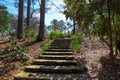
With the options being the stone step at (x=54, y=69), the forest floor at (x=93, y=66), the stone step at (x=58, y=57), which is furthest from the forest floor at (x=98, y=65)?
the stone step at (x=54, y=69)

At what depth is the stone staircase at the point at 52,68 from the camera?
21.0 feet

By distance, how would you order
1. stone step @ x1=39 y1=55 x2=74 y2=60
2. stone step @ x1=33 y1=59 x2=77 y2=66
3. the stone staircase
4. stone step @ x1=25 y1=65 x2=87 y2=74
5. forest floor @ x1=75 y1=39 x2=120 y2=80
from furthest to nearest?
1. stone step @ x1=39 y1=55 x2=74 y2=60
2. stone step @ x1=33 y1=59 x2=77 y2=66
3. stone step @ x1=25 y1=65 x2=87 y2=74
4. the stone staircase
5. forest floor @ x1=75 y1=39 x2=120 y2=80

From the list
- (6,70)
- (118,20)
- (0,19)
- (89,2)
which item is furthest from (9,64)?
(118,20)

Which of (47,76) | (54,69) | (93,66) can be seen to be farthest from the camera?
(93,66)

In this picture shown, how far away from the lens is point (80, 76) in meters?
6.39

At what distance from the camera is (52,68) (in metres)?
7.00

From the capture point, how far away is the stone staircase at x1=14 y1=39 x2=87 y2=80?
252 inches

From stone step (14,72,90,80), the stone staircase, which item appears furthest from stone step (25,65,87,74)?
stone step (14,72,90,80)

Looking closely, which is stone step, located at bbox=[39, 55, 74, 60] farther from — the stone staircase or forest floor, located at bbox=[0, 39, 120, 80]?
forest floor, located at bbox=[0, 39, 120, 80]

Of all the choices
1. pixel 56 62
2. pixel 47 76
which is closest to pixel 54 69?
pixel 47 76

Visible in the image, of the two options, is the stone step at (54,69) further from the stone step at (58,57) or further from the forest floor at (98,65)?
the stone step at (58,57)

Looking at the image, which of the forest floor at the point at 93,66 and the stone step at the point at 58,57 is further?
the stone step at the point at 58,57

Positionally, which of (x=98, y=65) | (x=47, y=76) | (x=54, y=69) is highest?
(x=98, y=65)

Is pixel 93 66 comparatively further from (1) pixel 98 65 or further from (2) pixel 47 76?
(2) pixel 47 76
